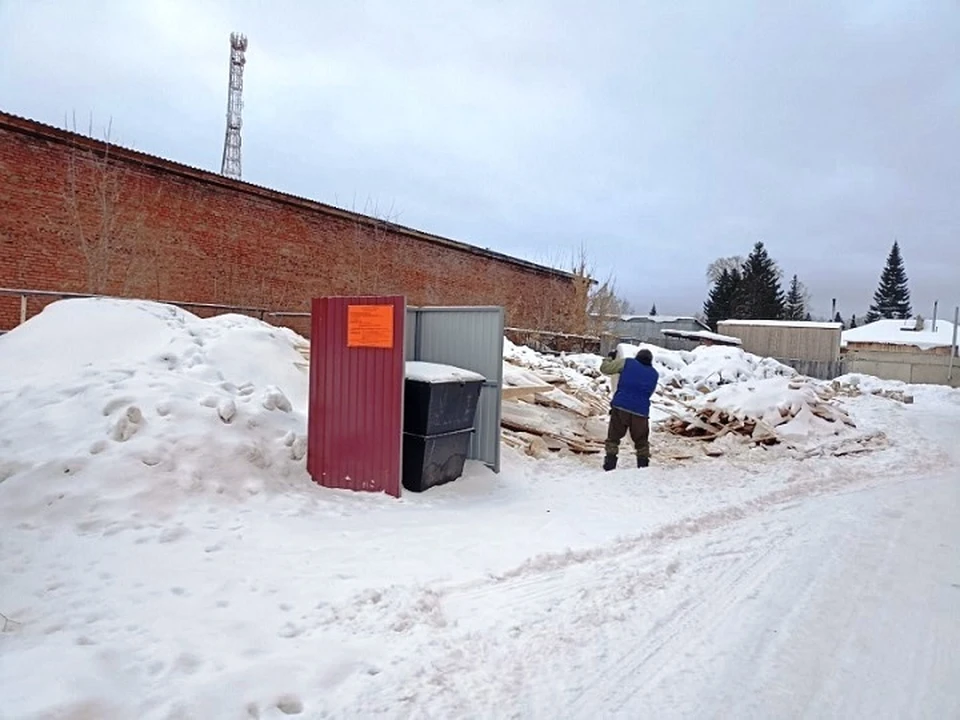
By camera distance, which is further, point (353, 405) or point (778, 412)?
point (778, 412)

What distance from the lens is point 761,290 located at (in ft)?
196

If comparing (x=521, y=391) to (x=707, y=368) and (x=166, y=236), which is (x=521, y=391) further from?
(x=707, y=368)

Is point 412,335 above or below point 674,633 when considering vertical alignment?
above

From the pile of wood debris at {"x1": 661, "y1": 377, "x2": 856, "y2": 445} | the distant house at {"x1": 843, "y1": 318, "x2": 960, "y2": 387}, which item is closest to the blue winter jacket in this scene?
the pile of wood debris at {"x1": 661, "y1": 377, "x2": 856, "y2": 445}

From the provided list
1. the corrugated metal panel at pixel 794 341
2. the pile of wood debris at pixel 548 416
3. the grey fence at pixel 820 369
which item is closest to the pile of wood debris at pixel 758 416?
the pile of wood debris at pixel 548 416

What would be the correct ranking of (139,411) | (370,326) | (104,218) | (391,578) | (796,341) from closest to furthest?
(391,578) → (139,411) → (370,326) → (104,218) → (796,341)

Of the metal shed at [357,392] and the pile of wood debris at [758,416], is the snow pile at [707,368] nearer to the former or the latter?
the pile of wood debris at [758,416]

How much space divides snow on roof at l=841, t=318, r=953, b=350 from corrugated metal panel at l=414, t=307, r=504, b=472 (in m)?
52.7

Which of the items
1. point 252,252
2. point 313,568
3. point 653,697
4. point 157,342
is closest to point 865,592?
point 653,697

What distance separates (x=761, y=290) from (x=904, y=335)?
41.7 feet

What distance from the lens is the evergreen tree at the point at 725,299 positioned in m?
61.0

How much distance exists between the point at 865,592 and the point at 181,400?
19.7 feet

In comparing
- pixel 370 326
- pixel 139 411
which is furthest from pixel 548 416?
pixel 139 411

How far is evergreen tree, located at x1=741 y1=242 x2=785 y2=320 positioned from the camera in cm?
5962
